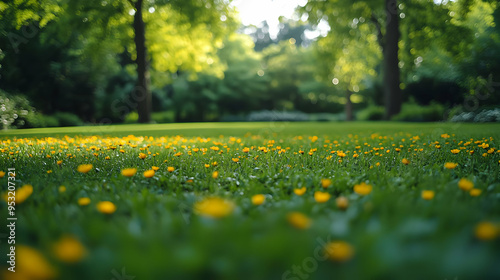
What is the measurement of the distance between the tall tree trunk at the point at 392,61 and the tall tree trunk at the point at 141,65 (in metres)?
12.5

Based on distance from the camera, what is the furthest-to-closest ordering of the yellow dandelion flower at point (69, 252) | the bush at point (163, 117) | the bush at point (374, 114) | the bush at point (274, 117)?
the bush at point (274, 117)
the bush at point (163, 117)
the bush at point (374, 114)
the yellow dandelion flower at point (69, 252)

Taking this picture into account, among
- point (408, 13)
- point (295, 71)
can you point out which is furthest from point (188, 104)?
point (408, 13)

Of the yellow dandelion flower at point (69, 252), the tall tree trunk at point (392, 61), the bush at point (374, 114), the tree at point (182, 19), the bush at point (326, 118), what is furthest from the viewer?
the bush at point (326, 118)

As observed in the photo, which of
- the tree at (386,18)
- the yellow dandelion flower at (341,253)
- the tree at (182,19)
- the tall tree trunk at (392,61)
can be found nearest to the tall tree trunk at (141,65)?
the tree at (182,19)

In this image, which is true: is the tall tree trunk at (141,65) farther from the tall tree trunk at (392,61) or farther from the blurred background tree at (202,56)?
the tall tree trunk at (392,61)

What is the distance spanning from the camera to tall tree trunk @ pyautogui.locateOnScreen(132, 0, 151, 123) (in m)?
14.4

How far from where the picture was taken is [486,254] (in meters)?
0.91

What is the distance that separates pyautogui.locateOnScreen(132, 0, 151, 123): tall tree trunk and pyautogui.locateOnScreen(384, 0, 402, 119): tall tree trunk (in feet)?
41.1

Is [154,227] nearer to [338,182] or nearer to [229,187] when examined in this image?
[229,187]

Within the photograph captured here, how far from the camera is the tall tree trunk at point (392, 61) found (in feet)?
48.1

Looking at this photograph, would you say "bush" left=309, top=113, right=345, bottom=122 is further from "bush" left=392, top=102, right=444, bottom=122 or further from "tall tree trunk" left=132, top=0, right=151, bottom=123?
"tall tree trunk" left=132, top=0, right=151, bottom=123

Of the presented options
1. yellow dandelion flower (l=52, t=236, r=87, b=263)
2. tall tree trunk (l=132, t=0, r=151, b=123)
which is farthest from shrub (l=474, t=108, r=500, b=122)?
tall tree trunk (l=132, t=0, r=151, b=123)

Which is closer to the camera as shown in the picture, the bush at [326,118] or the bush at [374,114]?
the bush at [374,114]

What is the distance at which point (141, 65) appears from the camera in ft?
49.2
